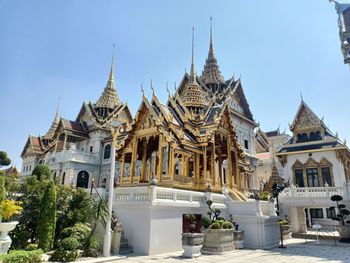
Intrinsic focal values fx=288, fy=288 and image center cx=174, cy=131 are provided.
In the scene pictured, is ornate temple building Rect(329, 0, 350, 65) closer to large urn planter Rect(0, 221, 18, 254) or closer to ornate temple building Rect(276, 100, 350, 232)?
ornate temple building Rect(276, 100, 350, 232)

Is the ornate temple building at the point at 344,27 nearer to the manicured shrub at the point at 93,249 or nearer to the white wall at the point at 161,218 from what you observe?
the white wall at the point at 161,218

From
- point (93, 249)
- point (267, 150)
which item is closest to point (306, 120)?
point (267, 150)

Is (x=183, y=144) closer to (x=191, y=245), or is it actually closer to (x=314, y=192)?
(x=191, y=245)

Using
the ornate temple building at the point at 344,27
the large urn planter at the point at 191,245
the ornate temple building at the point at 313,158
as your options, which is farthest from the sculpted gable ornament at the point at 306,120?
the large urn planter at the point at 191,245

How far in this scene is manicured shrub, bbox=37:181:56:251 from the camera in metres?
8.55

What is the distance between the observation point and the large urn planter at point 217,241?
9.65 meters

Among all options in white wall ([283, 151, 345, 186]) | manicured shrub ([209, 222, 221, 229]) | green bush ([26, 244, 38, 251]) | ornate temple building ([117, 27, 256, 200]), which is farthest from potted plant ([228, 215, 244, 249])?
white wall ([283, 151, 345, 186])

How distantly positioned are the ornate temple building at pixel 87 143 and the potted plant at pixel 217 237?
21841mm

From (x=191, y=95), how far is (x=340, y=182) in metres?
14.9

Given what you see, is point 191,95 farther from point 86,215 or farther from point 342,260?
point 342,260

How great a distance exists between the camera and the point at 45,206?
8.84 metres

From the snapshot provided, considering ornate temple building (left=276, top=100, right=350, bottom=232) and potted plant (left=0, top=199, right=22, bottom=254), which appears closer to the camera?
potted plant (left=0, top=199, right=22, bottom=254)

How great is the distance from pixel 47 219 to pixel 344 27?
2468 cm

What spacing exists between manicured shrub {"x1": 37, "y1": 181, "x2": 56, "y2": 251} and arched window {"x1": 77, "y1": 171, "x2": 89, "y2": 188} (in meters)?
22.3
